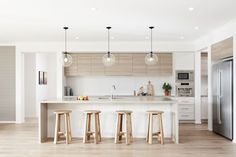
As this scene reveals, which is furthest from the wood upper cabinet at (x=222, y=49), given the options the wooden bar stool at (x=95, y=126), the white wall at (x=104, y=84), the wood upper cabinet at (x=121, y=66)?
the wooden bar stool at (x=95, y=126)

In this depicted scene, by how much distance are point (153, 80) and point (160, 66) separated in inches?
27.3

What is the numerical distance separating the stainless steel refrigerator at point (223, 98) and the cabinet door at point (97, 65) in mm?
3623

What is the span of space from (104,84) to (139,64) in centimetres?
148

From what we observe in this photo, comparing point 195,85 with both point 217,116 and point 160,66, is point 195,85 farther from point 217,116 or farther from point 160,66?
point 217,116

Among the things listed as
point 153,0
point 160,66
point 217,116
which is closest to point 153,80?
point 160,66

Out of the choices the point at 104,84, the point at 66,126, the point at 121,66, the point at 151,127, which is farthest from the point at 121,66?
the point at 66,126

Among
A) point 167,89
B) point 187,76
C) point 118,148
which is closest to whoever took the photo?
point 118,148

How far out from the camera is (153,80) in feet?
32.0

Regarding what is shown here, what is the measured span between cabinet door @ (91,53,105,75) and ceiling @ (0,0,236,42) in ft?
3.88

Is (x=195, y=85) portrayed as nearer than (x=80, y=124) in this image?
No

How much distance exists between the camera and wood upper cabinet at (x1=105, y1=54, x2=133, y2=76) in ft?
30.3

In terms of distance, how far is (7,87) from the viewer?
30.2 feet

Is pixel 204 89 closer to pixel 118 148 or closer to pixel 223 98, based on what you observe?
pixel 223 98

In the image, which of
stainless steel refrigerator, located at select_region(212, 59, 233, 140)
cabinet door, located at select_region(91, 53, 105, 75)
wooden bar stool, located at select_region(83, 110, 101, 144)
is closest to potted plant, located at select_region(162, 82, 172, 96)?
cabinet door, located at select_region(91, 53, 105, 75)
